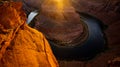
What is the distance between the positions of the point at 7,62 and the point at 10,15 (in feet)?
2.29

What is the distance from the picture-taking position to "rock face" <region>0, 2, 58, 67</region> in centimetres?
220

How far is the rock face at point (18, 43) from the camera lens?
2197 mm

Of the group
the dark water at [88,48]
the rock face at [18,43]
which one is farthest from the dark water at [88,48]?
the rock face at [18,43]

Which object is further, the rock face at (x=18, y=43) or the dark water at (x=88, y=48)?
the dark water at (x=88, y=48)

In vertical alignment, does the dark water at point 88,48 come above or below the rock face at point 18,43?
below

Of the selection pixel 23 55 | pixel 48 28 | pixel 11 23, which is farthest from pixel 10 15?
pixel 48 28

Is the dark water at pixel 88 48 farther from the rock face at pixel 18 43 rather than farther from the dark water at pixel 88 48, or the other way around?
the rock face at pixel 18 43

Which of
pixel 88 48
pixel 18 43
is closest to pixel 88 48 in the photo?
pixel 88 48

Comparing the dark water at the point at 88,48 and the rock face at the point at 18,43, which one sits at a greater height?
the rock face at the point at 18,43

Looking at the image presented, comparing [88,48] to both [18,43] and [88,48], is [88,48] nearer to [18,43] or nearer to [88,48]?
[88,48]

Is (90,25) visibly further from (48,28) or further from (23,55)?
(23,55)

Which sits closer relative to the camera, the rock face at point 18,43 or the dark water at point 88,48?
the rock face at point 18,43

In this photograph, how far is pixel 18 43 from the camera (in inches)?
94.7

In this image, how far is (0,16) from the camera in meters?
2.50
